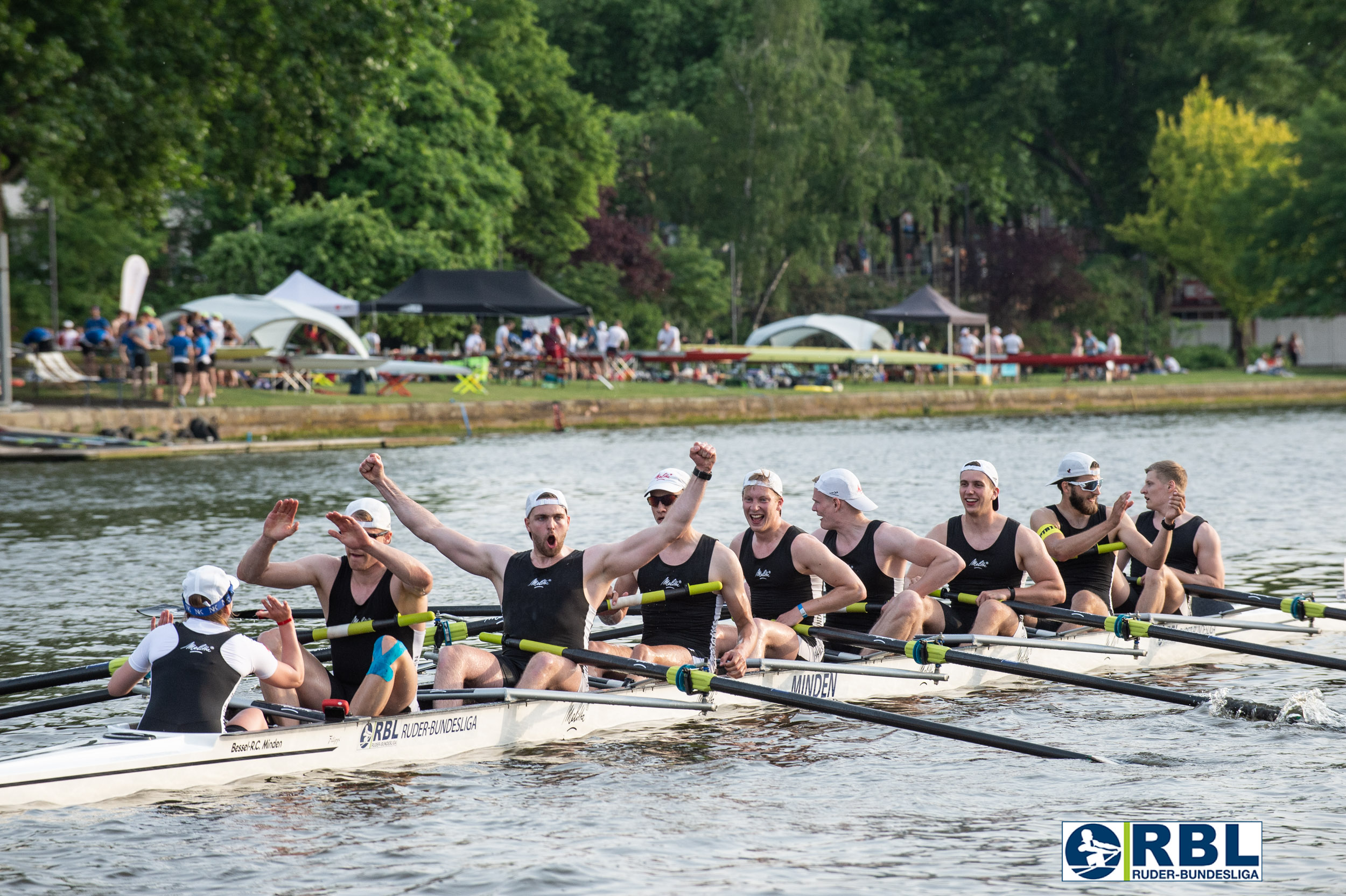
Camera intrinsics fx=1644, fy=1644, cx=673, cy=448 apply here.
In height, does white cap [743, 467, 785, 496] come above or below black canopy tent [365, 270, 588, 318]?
below

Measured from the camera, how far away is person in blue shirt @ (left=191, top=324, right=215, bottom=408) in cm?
3328

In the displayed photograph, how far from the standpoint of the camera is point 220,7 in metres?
30.2

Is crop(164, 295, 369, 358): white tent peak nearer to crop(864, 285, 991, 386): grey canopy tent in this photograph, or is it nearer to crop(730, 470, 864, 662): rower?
crop(864, 285, 991, 386): grey canopy tent

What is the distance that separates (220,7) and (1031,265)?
39580 millimetres

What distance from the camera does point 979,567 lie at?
481 inches

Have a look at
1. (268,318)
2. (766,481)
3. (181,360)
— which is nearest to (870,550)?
(766,481)

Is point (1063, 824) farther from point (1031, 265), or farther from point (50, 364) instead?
point (1031, 265)

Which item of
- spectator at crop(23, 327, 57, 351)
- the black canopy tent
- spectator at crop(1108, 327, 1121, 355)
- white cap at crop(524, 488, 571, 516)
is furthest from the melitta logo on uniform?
spectator at crop(1108, 327, 1121, 355)

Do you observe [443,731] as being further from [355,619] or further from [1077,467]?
[1077,467]

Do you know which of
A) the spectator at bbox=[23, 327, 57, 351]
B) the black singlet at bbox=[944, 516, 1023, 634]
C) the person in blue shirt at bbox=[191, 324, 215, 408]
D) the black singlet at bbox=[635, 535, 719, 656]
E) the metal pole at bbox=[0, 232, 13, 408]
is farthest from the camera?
the spectator at bbox=[23, 327, 57, 351]

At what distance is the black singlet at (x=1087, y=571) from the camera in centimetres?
1282

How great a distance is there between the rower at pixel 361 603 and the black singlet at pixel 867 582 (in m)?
3.26

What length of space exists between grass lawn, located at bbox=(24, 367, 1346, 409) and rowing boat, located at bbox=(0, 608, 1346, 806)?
80.2 feet

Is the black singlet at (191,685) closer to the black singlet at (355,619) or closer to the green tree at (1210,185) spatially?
the black singlet at (355,619)
